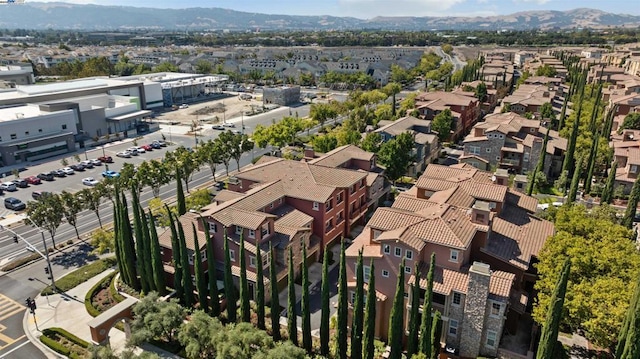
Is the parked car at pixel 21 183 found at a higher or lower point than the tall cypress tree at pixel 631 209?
lower

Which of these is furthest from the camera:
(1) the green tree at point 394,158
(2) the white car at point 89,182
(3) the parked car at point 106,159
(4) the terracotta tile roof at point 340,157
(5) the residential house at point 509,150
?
(3) the parked car at point 106,159

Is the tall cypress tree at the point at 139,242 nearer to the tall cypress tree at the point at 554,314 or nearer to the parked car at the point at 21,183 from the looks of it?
the tall cypress tree at the point at 554,314

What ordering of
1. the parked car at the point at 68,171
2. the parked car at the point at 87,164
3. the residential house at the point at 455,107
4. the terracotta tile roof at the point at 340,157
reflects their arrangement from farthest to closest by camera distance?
the residential house at the point at 455,107 < the parked car at the point at 87,164 < the parked car at the point at 68,171 < the terracotta tile roof at the point at 340,157

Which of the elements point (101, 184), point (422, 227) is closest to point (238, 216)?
point (422, 227)

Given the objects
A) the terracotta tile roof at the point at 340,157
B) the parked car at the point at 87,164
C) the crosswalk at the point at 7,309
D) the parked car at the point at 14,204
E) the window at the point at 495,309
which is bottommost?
the crosswalk at the point at 7,309

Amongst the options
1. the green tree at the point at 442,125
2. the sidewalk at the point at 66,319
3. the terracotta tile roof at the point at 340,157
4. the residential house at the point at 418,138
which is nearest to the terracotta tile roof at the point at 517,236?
the terracotta tile roof at the point at 340,157

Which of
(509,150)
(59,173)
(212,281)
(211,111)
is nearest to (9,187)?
(59,173)

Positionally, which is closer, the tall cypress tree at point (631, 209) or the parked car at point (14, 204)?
the tall cypress tree at point (631, 209)

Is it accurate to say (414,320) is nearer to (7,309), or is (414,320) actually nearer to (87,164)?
(7,309)
